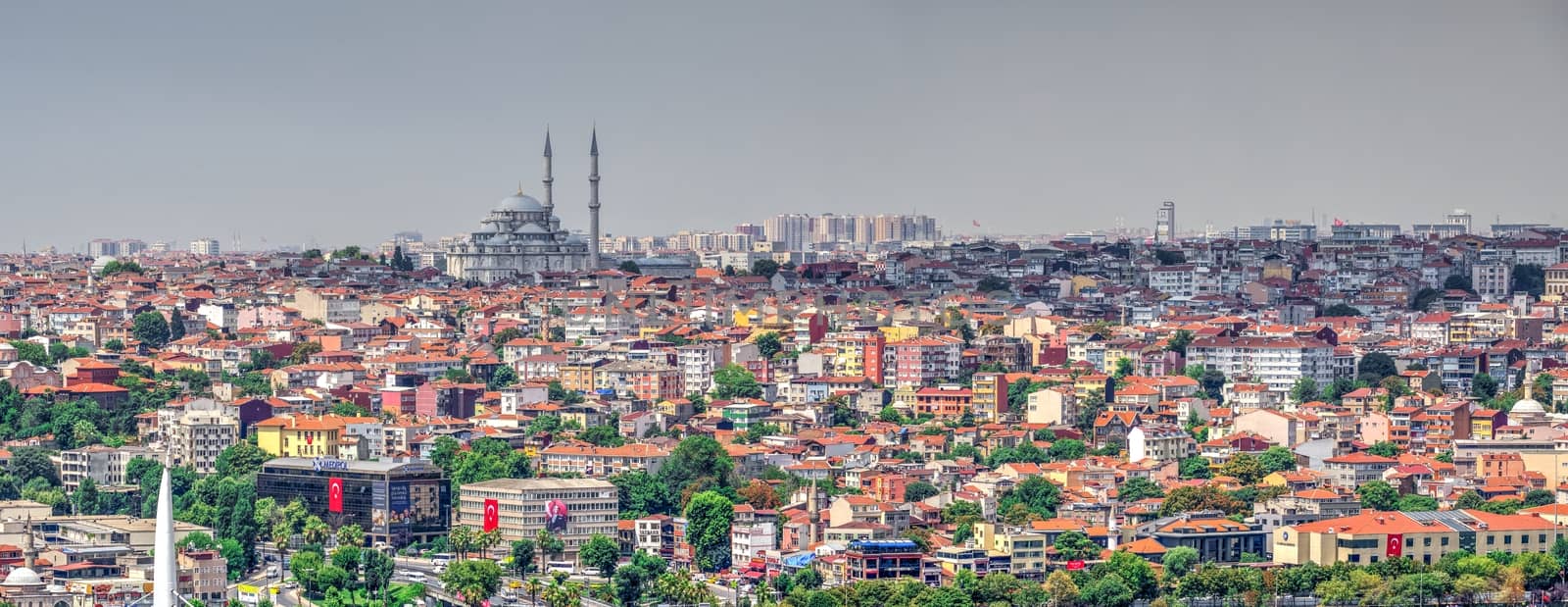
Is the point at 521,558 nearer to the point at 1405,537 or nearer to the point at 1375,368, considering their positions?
the point at 1405,537

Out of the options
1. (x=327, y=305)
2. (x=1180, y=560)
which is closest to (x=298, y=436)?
(x=1180, y=560)

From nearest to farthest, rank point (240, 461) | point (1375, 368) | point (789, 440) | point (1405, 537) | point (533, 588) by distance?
1. point (533, 588)
2. point (1405, 537)
3. point (240, 461)
4. point (789, 440)
5. point (1375, 368)

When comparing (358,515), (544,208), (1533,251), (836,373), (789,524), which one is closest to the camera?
(789,524)

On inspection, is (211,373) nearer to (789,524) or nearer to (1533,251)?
(789,524)

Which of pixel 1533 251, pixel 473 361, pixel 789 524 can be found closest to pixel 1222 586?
pixel 789 524

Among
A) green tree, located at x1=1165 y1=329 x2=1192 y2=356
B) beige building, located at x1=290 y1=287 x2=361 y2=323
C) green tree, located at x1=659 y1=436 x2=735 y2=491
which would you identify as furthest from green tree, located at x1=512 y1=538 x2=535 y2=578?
beige building, located at x1=290 y1=287 x2=361 y2=323

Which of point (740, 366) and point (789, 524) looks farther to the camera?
point (740, 366)
